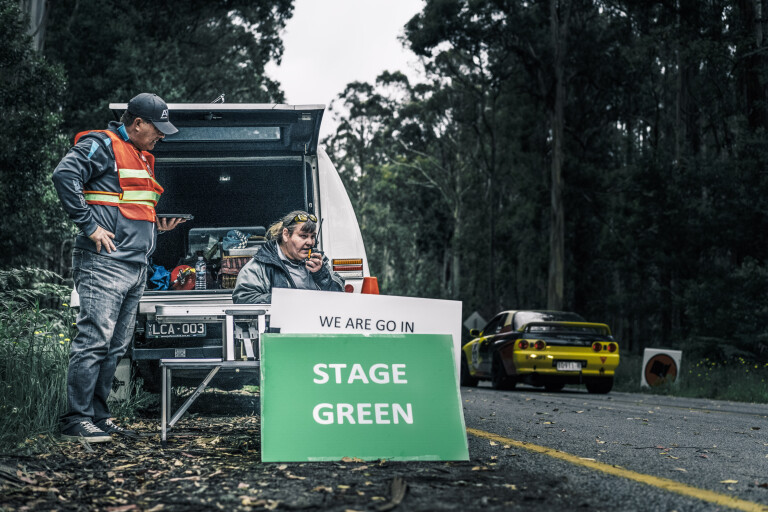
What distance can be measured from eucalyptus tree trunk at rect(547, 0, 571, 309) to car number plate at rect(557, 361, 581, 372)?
14.2m

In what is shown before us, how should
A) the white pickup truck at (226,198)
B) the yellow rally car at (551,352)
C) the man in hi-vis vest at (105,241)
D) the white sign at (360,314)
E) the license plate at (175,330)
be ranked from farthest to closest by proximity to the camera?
1. the yellow rally car at (551,352)
2. the white pickup truck at (226,198)
3. the license plate at (175,330)
4. the man in hi-vis vest at (105,241)
5. the white sign at (360,314)

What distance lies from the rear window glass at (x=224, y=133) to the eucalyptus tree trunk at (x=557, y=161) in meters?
22.0

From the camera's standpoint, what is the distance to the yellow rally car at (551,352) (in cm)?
1491

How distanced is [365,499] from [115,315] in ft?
8.68

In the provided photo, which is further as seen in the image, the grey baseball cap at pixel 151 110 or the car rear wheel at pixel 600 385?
the car rear wheel at pixel 600 385

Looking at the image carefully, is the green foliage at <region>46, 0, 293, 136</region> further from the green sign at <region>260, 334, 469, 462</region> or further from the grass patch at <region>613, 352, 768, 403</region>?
the green sign at <region>260, 334, 469, 462</region>

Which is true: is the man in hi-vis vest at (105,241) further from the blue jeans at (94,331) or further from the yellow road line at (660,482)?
the yellow road line at (660,482)

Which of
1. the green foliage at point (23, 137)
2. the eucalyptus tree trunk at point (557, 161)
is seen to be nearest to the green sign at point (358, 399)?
the green foliage at point (23, 137)

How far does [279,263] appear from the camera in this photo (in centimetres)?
666

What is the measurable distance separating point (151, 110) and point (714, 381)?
505 inches

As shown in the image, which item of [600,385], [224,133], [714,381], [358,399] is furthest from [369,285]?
[714,381]

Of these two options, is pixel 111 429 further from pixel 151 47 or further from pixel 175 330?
pixel 151 47

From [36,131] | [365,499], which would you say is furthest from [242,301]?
[36,131]

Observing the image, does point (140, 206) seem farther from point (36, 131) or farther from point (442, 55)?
point (442, 55)
